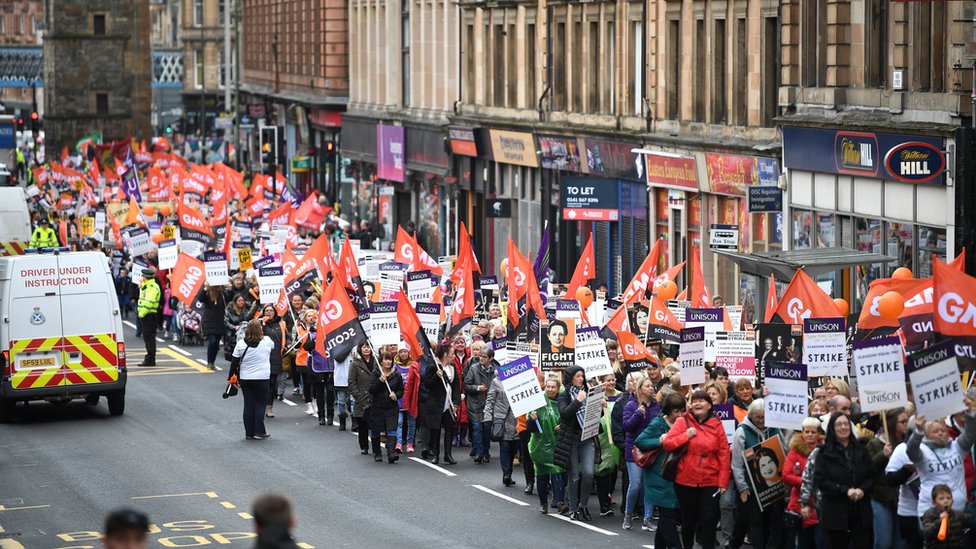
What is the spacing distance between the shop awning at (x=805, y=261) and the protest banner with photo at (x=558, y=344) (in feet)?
11.4

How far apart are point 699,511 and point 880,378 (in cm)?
188

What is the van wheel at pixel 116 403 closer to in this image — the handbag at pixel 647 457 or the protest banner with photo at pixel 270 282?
the protest banner with photo at pixel 270 282

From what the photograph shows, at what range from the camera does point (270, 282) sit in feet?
98.8

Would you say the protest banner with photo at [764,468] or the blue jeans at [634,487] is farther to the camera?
the blue jeans at [634,487]

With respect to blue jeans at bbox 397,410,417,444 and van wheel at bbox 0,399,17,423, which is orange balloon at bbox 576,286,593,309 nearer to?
blue jeans at bbox 397,410,417,444

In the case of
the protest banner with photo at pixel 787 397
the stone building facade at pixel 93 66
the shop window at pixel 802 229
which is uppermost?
the stone building facade at pixel 93 66

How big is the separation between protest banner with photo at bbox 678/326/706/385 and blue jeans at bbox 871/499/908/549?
4.10 meters

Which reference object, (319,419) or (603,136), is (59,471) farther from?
(603,136)

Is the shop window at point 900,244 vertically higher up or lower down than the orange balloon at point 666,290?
higher up

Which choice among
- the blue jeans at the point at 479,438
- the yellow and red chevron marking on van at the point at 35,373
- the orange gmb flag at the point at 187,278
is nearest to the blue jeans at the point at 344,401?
the blue jeans at the point at 479,438

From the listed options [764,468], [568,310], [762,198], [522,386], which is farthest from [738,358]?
[762,198]

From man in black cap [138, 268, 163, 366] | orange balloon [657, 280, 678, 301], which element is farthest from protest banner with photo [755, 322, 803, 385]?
man in black cap [138, 268, 163, 366]

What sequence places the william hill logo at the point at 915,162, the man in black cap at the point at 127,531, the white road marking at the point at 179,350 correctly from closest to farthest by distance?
the man in black cap at the point at 127,531
the william hill logo at the point at 915,162
the white road marking at the point at 179,350

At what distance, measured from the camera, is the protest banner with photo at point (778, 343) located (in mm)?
19938
